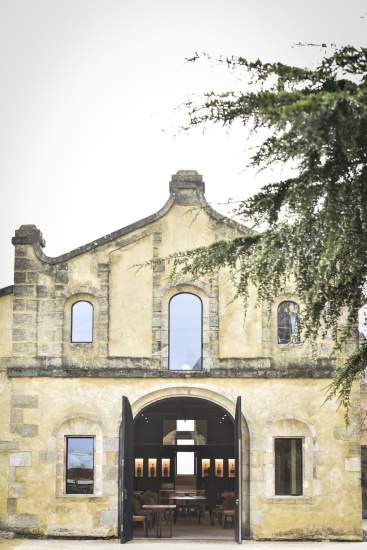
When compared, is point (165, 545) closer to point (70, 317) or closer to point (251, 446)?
point (251, 446)

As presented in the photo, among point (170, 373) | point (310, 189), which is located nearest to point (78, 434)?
point (170, 373)

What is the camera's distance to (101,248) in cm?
2445

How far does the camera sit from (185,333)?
24.4 meters

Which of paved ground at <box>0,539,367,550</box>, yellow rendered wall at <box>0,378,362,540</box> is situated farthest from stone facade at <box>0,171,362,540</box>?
paved ground at <box>0,539,367,550</box>

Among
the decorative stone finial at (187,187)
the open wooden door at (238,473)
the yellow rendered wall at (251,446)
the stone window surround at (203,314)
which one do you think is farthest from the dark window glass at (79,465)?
the decorative stone finial at (187,187)

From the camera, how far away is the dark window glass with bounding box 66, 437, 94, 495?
78.2 ft

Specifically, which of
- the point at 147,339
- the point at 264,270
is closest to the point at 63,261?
the point at 147,339

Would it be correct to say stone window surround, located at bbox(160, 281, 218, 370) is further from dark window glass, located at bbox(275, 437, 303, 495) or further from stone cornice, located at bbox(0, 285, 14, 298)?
stone cornice, located at bbox(0, 285, 14, 298)

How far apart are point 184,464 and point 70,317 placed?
11574 millimetres

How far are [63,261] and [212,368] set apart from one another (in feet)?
14.6

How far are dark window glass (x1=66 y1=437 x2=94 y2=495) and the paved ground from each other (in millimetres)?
1344

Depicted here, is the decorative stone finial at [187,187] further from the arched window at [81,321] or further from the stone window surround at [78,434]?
the stone window surround at [78,434]

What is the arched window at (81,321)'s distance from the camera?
80.0 ft

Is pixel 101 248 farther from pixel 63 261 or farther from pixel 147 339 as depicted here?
pixel 147 339
